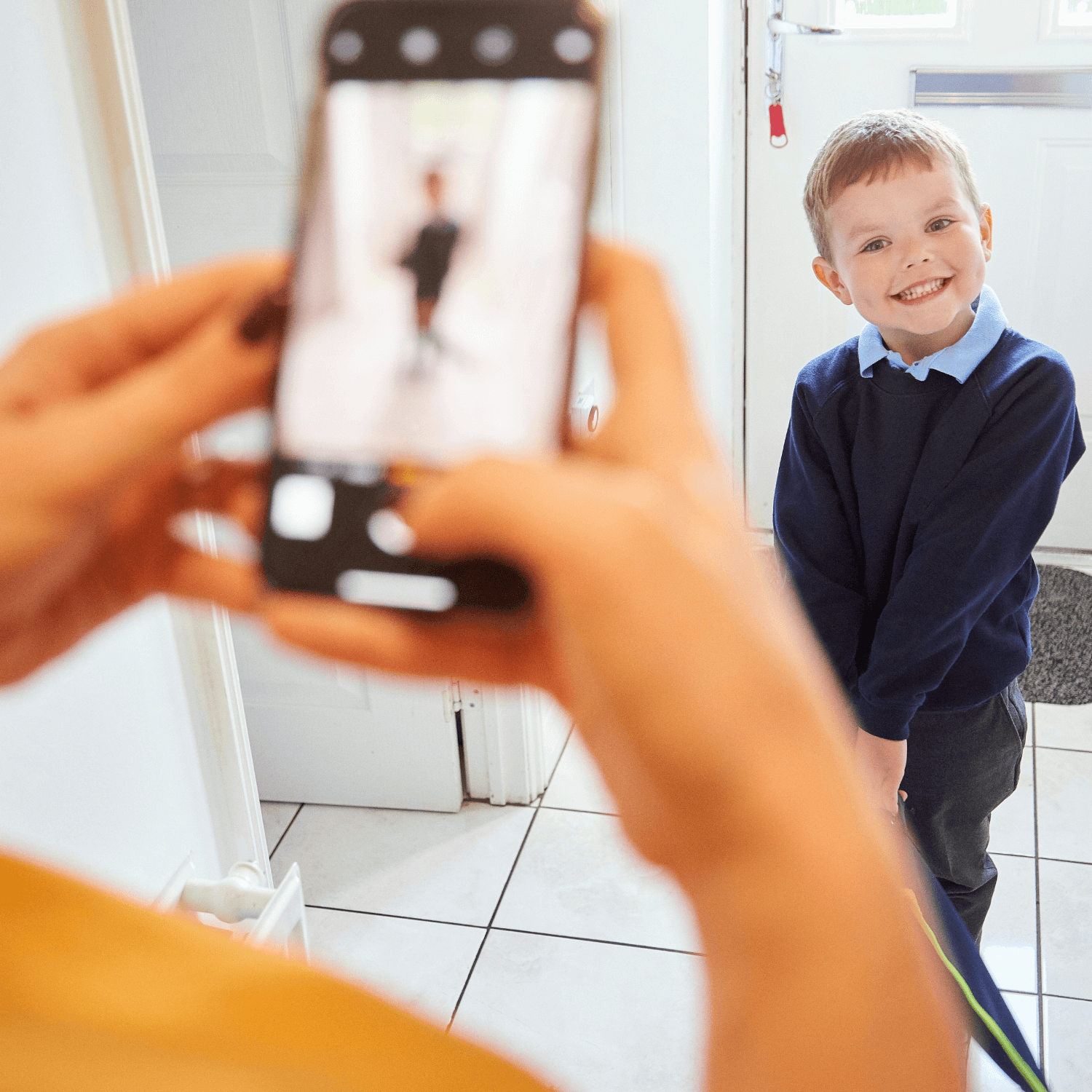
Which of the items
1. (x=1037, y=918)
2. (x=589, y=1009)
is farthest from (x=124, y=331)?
(x=1037, y=918)

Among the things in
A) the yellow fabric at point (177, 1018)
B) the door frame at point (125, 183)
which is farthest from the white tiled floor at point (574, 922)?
the yellow fabric at point (177, 1018)

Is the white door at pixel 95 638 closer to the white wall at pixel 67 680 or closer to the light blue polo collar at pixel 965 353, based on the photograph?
the white wall at pixel 67 680

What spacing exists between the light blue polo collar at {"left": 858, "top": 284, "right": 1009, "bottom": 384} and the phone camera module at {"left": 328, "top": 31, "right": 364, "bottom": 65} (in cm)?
86

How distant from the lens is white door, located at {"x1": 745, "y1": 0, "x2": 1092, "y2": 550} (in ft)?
6.61

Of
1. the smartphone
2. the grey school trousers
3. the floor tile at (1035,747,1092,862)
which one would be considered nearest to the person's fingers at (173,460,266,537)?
the smartphone

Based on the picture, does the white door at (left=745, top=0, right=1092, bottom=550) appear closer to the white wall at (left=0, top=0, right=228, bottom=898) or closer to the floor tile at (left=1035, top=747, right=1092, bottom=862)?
the floor tile at (left=1035, top=747, right=1092, bottom=862)

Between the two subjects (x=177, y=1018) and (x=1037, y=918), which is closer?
(x=177, y=1018)

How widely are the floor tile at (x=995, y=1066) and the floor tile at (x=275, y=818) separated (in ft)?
3.40

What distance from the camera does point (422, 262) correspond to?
0.26 m

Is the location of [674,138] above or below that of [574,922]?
above

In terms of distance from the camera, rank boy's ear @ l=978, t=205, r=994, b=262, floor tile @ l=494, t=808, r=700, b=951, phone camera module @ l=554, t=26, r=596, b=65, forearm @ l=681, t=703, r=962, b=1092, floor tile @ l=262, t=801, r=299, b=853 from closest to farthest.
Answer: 1. forearm @ l=681, t=703, r=962, b=1092
2. phone camera module @ l=554, t=26, r=596, b=65
3. boy's ear @ l=978, t=205, r=994, b=262
4. floor tile @ l=494, t=808, r=700, b=951
5. floor tile @ l=262, t=801, r=299, b=853

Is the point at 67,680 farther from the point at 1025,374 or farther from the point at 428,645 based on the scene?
the point at 1025,374

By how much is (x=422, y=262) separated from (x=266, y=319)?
0.04 m

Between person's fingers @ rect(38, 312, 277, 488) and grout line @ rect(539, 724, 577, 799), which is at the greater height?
person's fingers @ rect(38, 312, 277, 488)
